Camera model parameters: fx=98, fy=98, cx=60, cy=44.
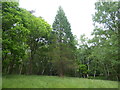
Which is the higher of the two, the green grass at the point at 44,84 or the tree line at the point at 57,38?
the tree line at the point at 57,38

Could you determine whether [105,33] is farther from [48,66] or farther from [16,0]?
[48,66]

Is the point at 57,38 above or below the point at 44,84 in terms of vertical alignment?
above

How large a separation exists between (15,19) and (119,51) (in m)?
10.4

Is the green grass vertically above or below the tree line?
below

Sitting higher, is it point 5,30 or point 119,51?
point 5,30

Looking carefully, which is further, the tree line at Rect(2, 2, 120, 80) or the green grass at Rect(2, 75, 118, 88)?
the tree line at Rect(2, 2, 120, 80)

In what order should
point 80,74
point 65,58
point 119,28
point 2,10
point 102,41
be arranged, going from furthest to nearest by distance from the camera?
point 80,74, point 65,58, point 102,41, point 119,28, point 2,10

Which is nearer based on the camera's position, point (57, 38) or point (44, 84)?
point (44, 84)

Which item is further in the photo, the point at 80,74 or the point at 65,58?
the point at 80,74

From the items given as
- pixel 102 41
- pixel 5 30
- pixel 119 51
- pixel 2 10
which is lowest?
pixel 119 51

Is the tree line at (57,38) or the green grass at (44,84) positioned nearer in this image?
the green grass at (44,84)

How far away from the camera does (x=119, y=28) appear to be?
10.3 meters

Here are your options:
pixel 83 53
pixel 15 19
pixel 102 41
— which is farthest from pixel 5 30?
pixel 83 53

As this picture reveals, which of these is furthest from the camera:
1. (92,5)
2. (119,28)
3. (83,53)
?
(83,53)
